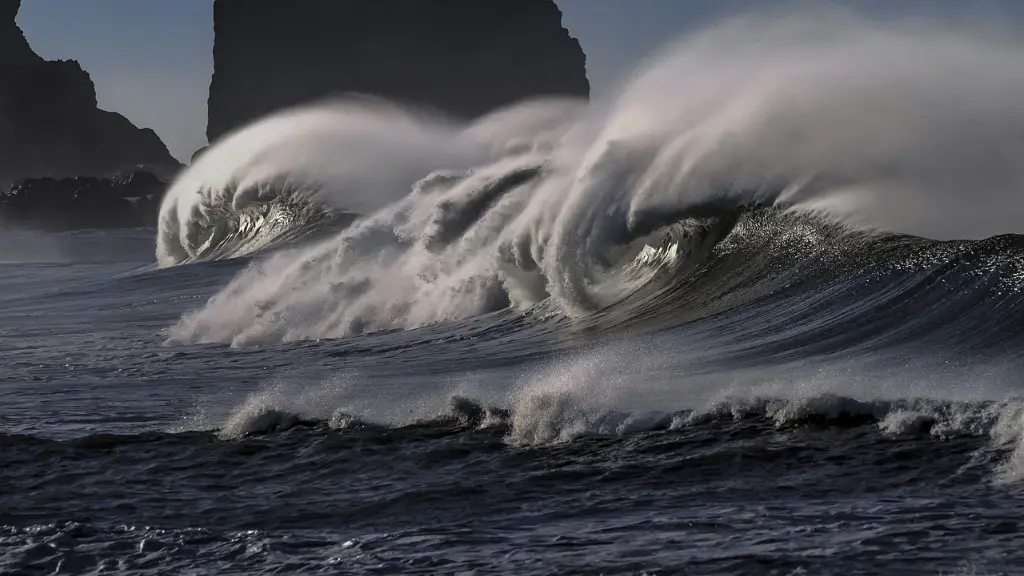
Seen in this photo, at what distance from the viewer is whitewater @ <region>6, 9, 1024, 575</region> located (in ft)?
22.6

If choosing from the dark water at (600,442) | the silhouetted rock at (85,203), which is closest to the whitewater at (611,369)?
the dark water at (600,442)

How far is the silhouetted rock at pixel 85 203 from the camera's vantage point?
94438 millimetres

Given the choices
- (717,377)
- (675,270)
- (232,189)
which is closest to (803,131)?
(675,270)

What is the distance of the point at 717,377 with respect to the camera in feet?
33.4

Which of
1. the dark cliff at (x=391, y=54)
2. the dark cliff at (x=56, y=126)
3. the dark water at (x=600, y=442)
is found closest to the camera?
the dark water at (x=600, y=442)

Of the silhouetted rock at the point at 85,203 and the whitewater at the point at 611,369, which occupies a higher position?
the silhouetted rock at the point at 85,203

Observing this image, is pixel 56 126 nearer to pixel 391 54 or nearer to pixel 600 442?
pixel 391 54

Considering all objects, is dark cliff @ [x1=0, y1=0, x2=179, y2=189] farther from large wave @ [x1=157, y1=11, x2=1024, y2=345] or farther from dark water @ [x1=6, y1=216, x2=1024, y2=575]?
dark water @ [x1=6, y1=216, x2=1024, y2=575]

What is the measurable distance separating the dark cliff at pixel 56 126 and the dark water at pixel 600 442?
17013cm

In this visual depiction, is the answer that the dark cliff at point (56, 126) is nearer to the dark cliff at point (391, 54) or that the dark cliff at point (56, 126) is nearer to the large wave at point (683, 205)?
the dark cliff at point (391, 54)

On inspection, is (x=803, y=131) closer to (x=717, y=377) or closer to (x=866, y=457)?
(x=717, y=377)

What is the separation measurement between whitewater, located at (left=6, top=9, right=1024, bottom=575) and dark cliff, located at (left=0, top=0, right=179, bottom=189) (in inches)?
6521

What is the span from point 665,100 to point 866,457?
10.1 meters

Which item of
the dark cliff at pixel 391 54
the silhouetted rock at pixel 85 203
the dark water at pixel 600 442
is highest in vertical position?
the dark cliff at pixel 391 54
